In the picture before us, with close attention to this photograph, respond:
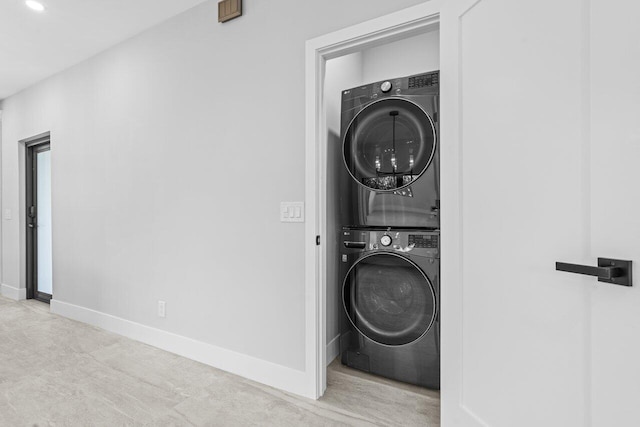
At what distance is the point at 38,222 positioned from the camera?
4145mm

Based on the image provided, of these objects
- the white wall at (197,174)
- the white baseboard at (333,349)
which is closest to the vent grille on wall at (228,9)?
the white wall at (197,174)

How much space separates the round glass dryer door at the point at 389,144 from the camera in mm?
2045

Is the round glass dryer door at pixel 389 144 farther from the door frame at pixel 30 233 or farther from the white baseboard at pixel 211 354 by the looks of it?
the door frame at pixel 30 233

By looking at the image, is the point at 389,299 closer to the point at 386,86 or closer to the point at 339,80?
the point at 386,86

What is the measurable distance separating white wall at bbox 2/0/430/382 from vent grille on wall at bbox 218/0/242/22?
0.04m

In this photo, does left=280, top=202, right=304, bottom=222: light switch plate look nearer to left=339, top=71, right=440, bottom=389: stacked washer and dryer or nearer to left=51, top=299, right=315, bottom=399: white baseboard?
left=339, top=71, right=440, bottom=389: stacked washer and dryer
